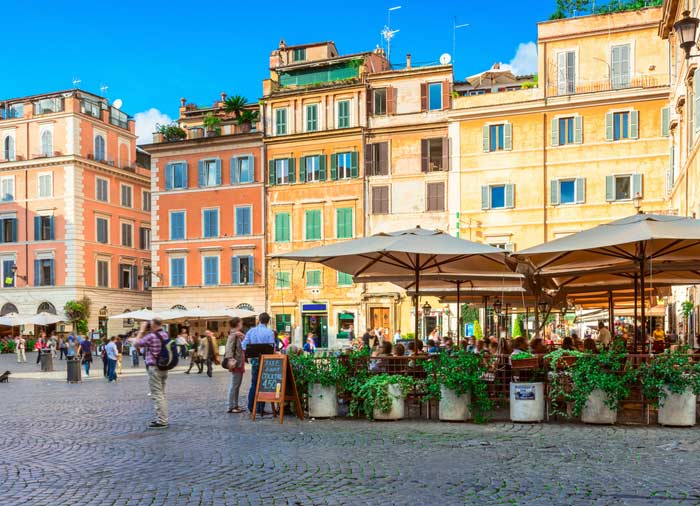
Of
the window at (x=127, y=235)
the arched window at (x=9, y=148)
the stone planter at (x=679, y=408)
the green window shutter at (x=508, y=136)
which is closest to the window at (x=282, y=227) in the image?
the green window shutter at (x=508, y=136)

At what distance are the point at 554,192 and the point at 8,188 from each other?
35.6 metres

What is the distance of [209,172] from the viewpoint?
4791cm

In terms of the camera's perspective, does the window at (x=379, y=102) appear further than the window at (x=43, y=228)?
No

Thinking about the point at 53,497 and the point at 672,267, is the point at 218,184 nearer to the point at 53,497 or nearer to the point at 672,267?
the point at 672,267

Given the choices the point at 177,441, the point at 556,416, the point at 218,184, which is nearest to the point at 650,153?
the point at 218,184

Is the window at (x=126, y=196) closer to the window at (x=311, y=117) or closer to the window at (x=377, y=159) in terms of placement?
the window at (x=311, y=117)

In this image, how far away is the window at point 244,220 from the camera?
46312 mm

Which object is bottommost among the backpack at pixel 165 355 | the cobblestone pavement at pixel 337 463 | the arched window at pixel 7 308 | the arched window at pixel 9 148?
the arched window at pixel 7 308

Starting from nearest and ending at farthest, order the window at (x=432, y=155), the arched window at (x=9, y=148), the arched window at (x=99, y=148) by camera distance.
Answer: the window at (x=432, y=155), the arched window at (x=9, y=148), the arched window at (x=99, y=148)

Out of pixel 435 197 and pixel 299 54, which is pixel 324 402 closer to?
pixel 435 197

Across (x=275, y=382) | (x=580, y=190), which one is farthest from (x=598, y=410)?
(x=580, y=190)

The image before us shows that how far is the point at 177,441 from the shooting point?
10.1 meters

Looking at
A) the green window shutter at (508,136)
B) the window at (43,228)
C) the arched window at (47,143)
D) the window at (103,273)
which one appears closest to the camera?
the green window shutter at (508,136)

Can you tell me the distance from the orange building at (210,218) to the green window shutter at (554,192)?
15923mm
